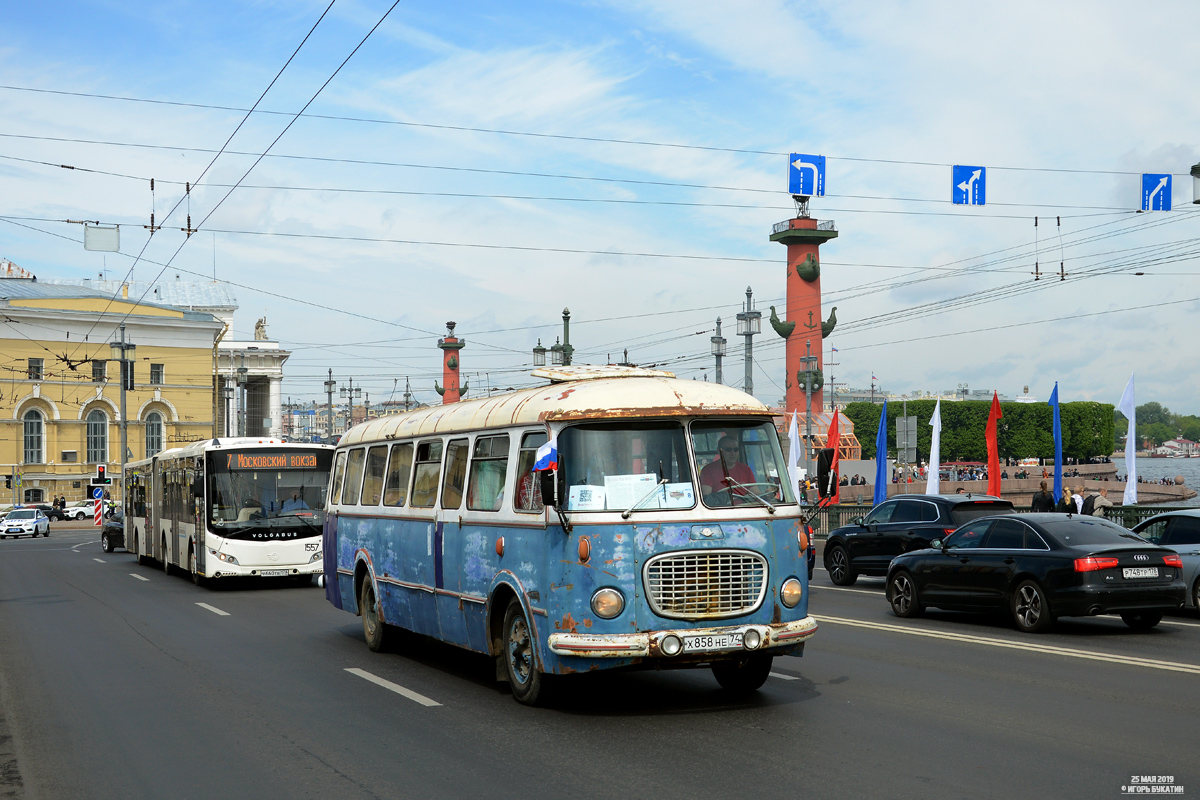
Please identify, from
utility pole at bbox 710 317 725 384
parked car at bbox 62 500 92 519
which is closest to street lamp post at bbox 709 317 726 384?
utility pole at bbox 710 317 725 384

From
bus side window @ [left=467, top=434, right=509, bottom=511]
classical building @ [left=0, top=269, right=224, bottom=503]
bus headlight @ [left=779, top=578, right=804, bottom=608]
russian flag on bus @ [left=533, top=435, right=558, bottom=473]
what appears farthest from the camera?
classical building @ [left=0, top=269, right=224, bottom=503]

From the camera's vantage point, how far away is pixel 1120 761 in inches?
280

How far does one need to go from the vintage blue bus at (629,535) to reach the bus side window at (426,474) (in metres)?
0.90

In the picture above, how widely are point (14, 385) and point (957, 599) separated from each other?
76064 millimetres

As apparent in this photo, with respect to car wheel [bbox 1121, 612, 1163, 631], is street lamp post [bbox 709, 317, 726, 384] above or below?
above

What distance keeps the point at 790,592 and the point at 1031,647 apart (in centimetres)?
490

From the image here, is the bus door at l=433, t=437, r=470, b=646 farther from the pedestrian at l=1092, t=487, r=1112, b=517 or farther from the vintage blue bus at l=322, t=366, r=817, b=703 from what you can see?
the pedestrian at l=1092, t=487, r=1112, b=517

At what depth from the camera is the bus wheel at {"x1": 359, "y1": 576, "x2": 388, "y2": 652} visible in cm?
1270

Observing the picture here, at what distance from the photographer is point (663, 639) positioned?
8.38 meters

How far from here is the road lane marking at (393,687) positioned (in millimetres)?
9680

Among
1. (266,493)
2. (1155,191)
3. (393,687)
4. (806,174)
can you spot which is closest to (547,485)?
(393,687)

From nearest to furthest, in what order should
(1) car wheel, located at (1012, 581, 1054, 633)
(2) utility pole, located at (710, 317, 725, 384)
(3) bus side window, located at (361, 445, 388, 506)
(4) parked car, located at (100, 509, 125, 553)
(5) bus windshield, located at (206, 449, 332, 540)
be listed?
1. (3) bus side window, located at (361, 445, 388, 506)
2. (1) car wheel, located at (1012, 581, 1054, 633)
3. (5) bus windshield, located at (206, 449, 332, 540)
4. (4) parked car, located at (100, 509, 125, 553)
5. (2) utility pole, located at (710, 317, 725, 384)

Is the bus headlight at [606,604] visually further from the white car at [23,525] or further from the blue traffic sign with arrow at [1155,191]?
the white car at [23,525]

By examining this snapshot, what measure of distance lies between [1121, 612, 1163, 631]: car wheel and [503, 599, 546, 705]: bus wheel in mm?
8641
